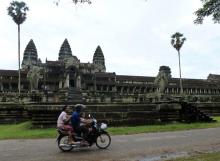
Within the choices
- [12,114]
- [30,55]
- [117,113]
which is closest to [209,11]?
[117,113]

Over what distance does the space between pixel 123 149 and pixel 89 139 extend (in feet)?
3.45

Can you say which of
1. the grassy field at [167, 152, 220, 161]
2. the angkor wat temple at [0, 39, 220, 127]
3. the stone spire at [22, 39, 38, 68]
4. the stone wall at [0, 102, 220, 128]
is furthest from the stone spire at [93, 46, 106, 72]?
the grassy field at [167, 152, 220, 161]

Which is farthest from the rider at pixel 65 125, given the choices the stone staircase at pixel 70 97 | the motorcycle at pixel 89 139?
the stone staircase at pixel 70 97

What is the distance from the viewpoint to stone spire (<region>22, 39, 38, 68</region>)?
9209cm

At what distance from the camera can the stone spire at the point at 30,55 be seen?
9209 cm

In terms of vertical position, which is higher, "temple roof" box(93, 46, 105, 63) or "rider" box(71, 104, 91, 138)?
"temple roof" box(93, 46, 105, 63)

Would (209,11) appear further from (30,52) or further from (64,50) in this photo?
(64,50)

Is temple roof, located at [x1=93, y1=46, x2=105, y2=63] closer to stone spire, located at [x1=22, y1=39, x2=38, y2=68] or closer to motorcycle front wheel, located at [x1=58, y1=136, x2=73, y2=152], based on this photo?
stone spire, located at [x1=22, y1=39, x2=38, y2=68]

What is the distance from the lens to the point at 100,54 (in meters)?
102

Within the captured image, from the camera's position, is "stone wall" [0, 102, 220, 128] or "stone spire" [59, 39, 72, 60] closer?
"stone wall" [0, 102, 220, 128]

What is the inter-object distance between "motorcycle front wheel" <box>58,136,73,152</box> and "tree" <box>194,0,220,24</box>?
554 cm

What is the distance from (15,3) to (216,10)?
130ft

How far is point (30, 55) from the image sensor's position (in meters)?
93.7

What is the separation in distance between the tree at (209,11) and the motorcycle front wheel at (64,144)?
5543 millimetres
